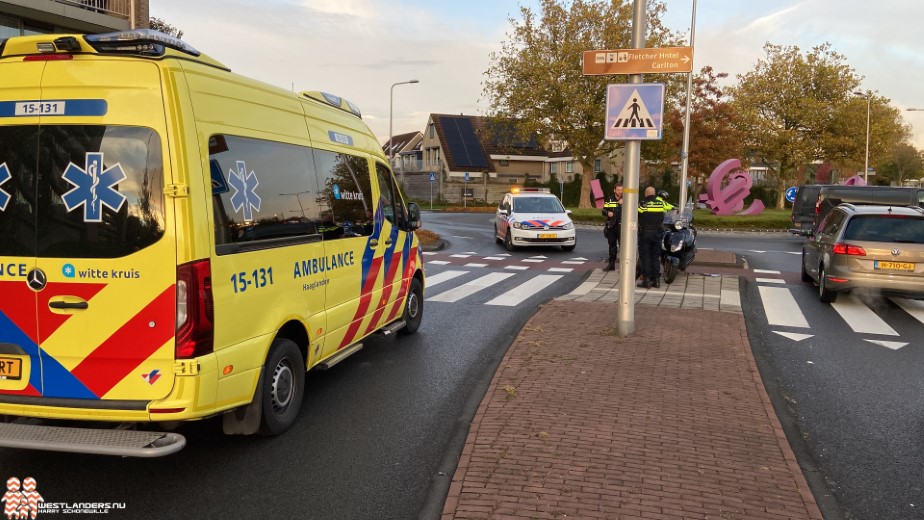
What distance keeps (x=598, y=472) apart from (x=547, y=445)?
50 centimetres

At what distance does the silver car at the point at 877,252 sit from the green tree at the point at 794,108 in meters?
40.2

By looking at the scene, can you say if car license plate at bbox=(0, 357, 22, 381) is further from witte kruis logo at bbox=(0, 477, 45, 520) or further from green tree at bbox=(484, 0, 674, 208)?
green tree at bbox=(484, 0, 674, 208)

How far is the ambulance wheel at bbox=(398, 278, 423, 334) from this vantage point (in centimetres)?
803

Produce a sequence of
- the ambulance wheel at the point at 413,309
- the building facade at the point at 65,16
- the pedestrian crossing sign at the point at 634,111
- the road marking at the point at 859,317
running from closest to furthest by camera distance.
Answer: the pedestrian crossing sign at the point at 634,111 < the ambulance wheel at the point at 413,309 < the road marking at the point at 859,317 < the building facade at the point at 65,16

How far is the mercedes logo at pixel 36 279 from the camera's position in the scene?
151 inches

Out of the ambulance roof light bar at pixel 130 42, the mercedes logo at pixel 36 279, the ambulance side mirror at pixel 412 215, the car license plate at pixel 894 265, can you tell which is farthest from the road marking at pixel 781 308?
the mercedes logo at pixel 36 279

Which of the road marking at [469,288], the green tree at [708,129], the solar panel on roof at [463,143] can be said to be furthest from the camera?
the solar panel on roof at [463,143]

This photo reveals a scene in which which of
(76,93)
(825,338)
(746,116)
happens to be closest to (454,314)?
(825,338)

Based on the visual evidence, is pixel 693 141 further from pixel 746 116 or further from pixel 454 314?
pixel 454 314

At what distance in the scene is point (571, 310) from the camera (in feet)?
31.3

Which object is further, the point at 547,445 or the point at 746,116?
the point at 746,116

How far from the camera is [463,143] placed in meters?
66.9

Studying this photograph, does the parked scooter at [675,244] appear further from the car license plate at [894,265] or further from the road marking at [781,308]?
the car license plate at [894,265]

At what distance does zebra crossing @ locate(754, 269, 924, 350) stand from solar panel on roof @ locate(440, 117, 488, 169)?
176 feet
